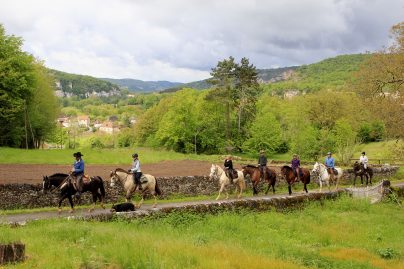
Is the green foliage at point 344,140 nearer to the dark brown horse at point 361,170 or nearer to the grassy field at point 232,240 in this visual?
the dark brown horse at point 361,170

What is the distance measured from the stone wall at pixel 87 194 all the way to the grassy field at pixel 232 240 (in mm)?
6070

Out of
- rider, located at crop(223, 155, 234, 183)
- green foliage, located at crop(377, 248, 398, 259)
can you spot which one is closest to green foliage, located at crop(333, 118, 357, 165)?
rider, located at crop(223, 155, 234, 183)

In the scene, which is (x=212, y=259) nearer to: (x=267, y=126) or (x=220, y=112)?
(x=267, y=126)

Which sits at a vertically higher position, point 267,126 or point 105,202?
point 267,126

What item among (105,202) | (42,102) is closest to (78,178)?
(105,202)

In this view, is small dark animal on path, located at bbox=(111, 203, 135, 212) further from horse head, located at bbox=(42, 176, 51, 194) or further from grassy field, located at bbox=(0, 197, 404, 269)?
horse head, located at bbox=(42, 176, 51, 194)

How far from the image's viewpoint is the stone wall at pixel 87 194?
19828 millimetres

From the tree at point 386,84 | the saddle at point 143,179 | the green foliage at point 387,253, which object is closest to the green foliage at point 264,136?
the tree at point 386,84

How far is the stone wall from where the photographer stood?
19.8m

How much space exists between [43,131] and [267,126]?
116 ft

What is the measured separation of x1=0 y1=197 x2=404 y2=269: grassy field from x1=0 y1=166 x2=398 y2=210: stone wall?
6.07 meters

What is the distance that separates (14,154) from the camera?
Answer: 142 feet

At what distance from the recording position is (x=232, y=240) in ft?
47.5

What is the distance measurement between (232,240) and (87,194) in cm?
993
